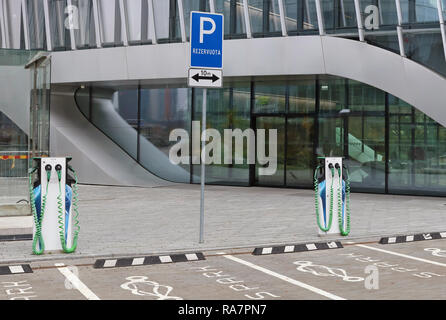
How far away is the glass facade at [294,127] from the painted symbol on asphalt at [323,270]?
40.4ft

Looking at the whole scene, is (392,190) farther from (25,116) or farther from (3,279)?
(3,279)

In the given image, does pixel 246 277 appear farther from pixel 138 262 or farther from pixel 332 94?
pixel 332 94

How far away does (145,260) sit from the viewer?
28.8ft

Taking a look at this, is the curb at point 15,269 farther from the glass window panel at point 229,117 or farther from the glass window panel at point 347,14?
the glass window panel at point 229,117

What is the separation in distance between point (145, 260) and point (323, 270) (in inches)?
96.1

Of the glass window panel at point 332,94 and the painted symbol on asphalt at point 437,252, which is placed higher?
the glass window panel at point 332,94

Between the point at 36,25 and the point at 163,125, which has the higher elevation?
the point at 36,25

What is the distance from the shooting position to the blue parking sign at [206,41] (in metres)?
9.95

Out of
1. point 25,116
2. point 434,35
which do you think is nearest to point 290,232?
point 25,116

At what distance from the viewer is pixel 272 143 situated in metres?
22.8

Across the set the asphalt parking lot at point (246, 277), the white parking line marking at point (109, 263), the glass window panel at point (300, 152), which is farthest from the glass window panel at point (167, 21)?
the white parking line marking at point (109, 263)

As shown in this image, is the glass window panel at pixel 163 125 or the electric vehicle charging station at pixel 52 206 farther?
the glass window panel at pixel 163 125

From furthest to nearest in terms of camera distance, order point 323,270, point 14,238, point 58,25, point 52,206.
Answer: point 58,25, point 14,238, point 52,206, point 323,270

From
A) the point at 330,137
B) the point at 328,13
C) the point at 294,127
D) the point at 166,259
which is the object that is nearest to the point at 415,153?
the point at 330,137
